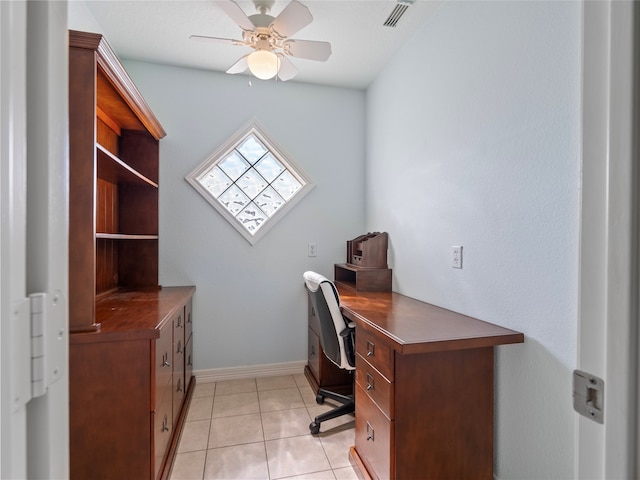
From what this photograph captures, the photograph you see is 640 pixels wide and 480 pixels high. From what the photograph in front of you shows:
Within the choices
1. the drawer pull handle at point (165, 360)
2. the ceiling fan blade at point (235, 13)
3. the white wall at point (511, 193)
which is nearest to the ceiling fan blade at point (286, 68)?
the ceiling fan blade at point (235, 13)

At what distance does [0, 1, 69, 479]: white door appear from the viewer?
0.34 meters

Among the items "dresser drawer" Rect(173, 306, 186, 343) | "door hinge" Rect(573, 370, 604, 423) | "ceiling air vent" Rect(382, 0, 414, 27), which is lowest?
"dresser drawer" Rect(173, 306, 186, 343)

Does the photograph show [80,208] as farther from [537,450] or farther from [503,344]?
[537,450]

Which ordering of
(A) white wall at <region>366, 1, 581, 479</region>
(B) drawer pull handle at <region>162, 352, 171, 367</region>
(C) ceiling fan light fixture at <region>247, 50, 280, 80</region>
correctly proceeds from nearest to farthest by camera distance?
1. (A) white wall at <region>366, 1, 581, 479</region>
2. (B) drawer pull handle at <region>162, 352, 171, 367</region>
3. (C) ceiling fan light fixture at <region>247, 50, 280, 80</region>

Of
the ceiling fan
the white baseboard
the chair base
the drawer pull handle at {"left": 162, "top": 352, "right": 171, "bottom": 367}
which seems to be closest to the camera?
the drawer pull handle at {"left": 162, "top": 352, "right": 171, "bottom": 367}

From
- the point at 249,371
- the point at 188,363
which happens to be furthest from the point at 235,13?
the point at 249,371

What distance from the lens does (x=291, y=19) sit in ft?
5.86

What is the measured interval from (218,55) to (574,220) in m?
2.59

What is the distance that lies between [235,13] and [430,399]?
85.0 inches

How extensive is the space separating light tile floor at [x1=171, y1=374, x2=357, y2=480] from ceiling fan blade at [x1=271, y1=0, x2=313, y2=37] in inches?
95.4

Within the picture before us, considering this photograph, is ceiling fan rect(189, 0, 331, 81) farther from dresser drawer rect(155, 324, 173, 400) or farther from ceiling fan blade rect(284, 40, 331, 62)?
dresser drawer rect(155, 324, 173, 400)

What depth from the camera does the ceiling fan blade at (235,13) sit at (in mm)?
1649

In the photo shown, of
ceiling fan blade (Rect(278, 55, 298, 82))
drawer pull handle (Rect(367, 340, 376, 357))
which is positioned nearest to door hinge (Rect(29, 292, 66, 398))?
drawer pull handle (Rect(367, 340, 376, 357))

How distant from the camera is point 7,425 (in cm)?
33
